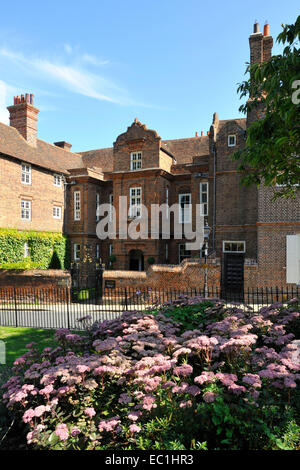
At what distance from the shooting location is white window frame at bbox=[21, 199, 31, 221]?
25745 millimetres

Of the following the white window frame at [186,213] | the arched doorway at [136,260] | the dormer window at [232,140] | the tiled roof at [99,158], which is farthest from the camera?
the tiled roof at [99,158]

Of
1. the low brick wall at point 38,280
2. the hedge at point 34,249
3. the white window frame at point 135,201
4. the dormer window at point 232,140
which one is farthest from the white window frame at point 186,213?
the hedge at point 34,249

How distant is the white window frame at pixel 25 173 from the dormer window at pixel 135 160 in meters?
9.00

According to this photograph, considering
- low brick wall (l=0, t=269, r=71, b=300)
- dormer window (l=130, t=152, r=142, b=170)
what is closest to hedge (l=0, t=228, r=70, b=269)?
low brick wall (l=0, t=269, r=71, b=300)

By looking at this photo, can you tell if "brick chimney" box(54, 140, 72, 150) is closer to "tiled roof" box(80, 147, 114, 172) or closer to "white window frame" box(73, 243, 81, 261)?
"tiled roof" box(80, 147, 114, 172)

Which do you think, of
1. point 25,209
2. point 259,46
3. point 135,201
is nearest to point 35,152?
point 25,209

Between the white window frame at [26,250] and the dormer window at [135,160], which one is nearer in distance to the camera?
the white window frame at [26,250]

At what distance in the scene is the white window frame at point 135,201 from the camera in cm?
2566

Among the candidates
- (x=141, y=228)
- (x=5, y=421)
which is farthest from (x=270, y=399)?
(x=141, y=228)

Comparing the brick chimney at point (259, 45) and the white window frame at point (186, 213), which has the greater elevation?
the brick chimney at point (259, 45)

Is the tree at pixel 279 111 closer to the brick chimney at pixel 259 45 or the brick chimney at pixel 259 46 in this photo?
the brick chimney at pixel 259 46

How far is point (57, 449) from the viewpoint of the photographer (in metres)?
3.73

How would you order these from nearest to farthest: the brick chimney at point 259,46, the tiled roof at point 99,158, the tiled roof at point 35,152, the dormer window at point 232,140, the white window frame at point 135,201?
the brick chimney at point 259,46 < the dormer window at point 232,140 < the tiled roof at point 35,152 < the white window frame at point 135,201 < the tiled roof at point 99,158

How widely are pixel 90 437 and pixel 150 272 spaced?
49.0ft
